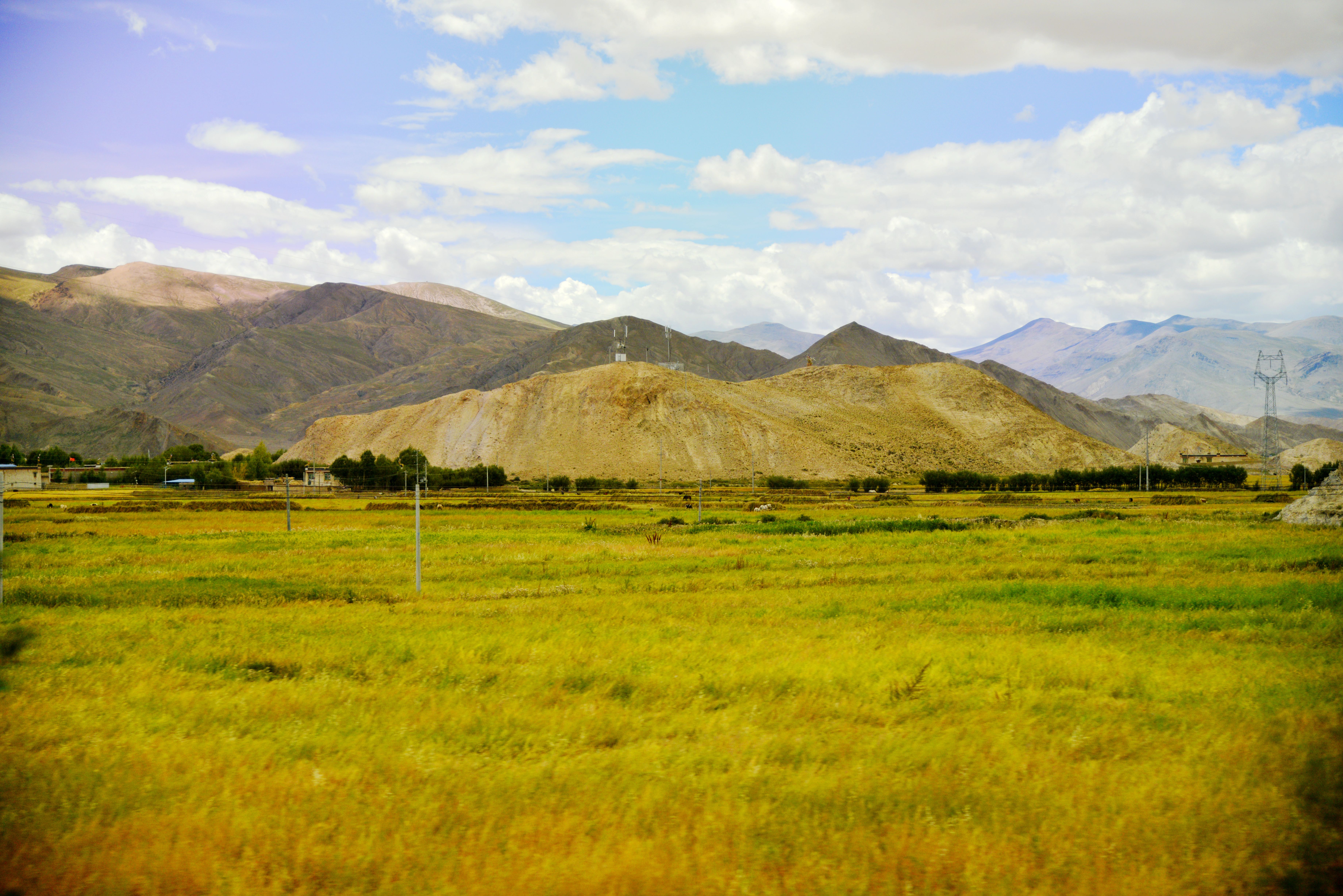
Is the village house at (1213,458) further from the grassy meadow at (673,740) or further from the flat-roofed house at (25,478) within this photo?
the flat-roofed house at (25,478)

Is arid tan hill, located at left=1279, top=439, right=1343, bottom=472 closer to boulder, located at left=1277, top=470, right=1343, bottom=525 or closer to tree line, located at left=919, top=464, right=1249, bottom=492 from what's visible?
→ tree line, located at left=919, top=464, right=1249, bottom=492

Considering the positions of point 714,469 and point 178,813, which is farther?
point 714,469

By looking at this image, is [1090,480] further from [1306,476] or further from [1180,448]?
[1180,448]

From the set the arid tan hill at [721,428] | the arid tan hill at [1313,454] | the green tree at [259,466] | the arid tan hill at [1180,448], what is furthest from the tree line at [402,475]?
the arid tan hill at [1313,454]

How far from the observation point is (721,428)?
15350 cm

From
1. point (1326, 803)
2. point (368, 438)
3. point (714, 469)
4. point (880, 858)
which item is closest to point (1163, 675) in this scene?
point (1326, 803)

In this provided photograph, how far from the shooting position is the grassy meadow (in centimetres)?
734

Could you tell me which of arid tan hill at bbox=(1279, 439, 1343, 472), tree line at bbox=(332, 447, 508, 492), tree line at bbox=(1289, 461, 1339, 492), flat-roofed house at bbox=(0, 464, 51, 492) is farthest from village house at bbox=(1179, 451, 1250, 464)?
flat-roofed house at bbox=(0, 464, 51, 492)

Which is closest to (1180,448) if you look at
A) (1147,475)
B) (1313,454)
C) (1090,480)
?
(1313,454)

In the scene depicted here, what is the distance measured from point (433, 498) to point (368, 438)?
8017cm

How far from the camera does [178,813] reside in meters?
8.01

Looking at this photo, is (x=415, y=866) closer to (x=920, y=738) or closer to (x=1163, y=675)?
(x=920, y=738)

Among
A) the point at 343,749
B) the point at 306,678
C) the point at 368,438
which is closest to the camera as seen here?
the point at 343,749

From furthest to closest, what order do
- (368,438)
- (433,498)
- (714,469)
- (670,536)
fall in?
(368,438), (714,469), (433,498), (670,536)
